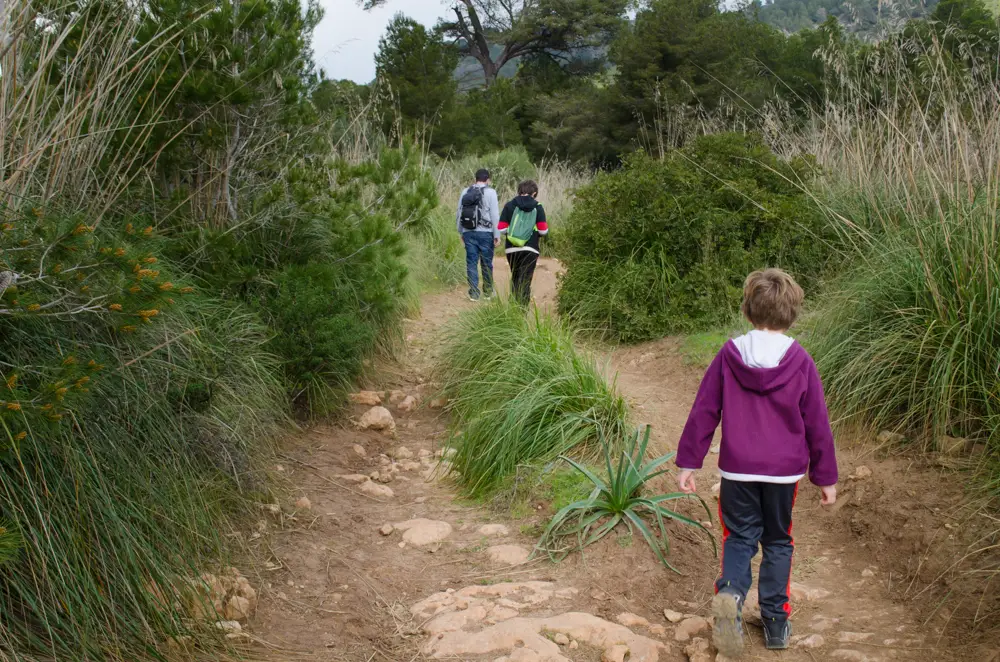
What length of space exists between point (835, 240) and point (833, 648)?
490 cm

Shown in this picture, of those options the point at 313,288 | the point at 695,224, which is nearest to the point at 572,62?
the point at 695,224

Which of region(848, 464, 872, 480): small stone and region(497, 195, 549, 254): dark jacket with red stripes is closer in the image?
region(848, 464, 872, 480): small stone

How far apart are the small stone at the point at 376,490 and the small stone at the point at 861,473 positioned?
108 inches

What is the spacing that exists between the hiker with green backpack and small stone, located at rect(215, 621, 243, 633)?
5985 mm

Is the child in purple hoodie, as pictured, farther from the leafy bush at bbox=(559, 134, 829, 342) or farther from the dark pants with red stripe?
the leafy bush at bbox=(559, 134, 829, 342)

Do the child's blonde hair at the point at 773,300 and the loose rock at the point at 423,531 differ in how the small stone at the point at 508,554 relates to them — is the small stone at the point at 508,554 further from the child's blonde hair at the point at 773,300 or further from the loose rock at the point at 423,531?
the child's blonde hair at the point at 773,300

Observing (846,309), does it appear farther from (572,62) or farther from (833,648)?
(572,62)

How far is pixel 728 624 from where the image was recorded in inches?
131

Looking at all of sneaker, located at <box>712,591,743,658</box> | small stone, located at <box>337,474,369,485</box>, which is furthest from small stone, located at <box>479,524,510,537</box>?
sneaker, located at <box>712,591,743,658</box>

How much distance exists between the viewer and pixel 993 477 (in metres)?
4.02

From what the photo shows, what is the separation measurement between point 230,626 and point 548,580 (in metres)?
1.48

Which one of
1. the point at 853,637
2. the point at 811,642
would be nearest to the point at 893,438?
the point at 853,637

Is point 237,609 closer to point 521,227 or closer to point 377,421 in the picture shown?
point 377,421

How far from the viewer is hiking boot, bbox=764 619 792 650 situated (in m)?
3.53
